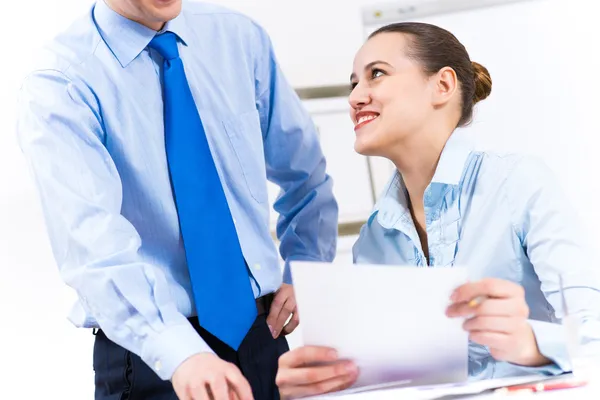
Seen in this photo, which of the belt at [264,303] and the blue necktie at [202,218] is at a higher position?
the blue necktie at [202,218]

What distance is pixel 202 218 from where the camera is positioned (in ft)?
4.76

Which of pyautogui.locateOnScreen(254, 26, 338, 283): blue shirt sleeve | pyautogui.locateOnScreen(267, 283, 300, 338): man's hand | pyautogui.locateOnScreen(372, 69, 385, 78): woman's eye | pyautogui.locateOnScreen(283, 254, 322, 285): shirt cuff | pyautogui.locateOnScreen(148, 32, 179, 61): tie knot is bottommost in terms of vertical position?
pyautogui.locateOnScreen(283, 254, 322, 285): shirt cuff

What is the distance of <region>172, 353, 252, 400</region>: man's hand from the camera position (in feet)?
3.62

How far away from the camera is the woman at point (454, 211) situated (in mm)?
1111

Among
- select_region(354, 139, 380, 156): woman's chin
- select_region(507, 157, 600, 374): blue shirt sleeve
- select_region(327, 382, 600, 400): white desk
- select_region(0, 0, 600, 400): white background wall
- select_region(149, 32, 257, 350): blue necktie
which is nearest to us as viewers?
select_region(327, 382, 600, 400): white desk

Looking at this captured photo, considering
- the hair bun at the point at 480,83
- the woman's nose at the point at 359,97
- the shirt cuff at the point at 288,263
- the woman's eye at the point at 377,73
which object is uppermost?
the woman's eye at the point at 377,73

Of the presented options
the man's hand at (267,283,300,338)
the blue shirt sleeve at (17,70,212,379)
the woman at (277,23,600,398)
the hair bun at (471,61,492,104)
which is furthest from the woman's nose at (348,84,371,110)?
the blue shirt sleeve at (17,70,212,379)

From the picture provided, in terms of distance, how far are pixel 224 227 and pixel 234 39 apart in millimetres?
433

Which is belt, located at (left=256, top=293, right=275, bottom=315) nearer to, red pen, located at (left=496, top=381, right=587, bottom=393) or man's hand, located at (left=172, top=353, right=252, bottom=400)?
man's hand, located at (left=172, top=353, right=252, bottom=400)

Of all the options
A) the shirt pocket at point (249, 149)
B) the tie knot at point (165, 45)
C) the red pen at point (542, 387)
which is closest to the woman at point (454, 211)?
the red pen at point (542, 387)

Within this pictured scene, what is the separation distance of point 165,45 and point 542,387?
931mm

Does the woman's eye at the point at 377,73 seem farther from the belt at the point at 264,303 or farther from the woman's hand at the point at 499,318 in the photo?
the woman's hand at the point at 499,318

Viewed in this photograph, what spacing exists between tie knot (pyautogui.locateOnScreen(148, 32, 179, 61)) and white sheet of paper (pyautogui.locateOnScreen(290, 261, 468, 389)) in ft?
2.15

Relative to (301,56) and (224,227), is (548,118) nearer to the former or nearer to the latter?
(301,56)
